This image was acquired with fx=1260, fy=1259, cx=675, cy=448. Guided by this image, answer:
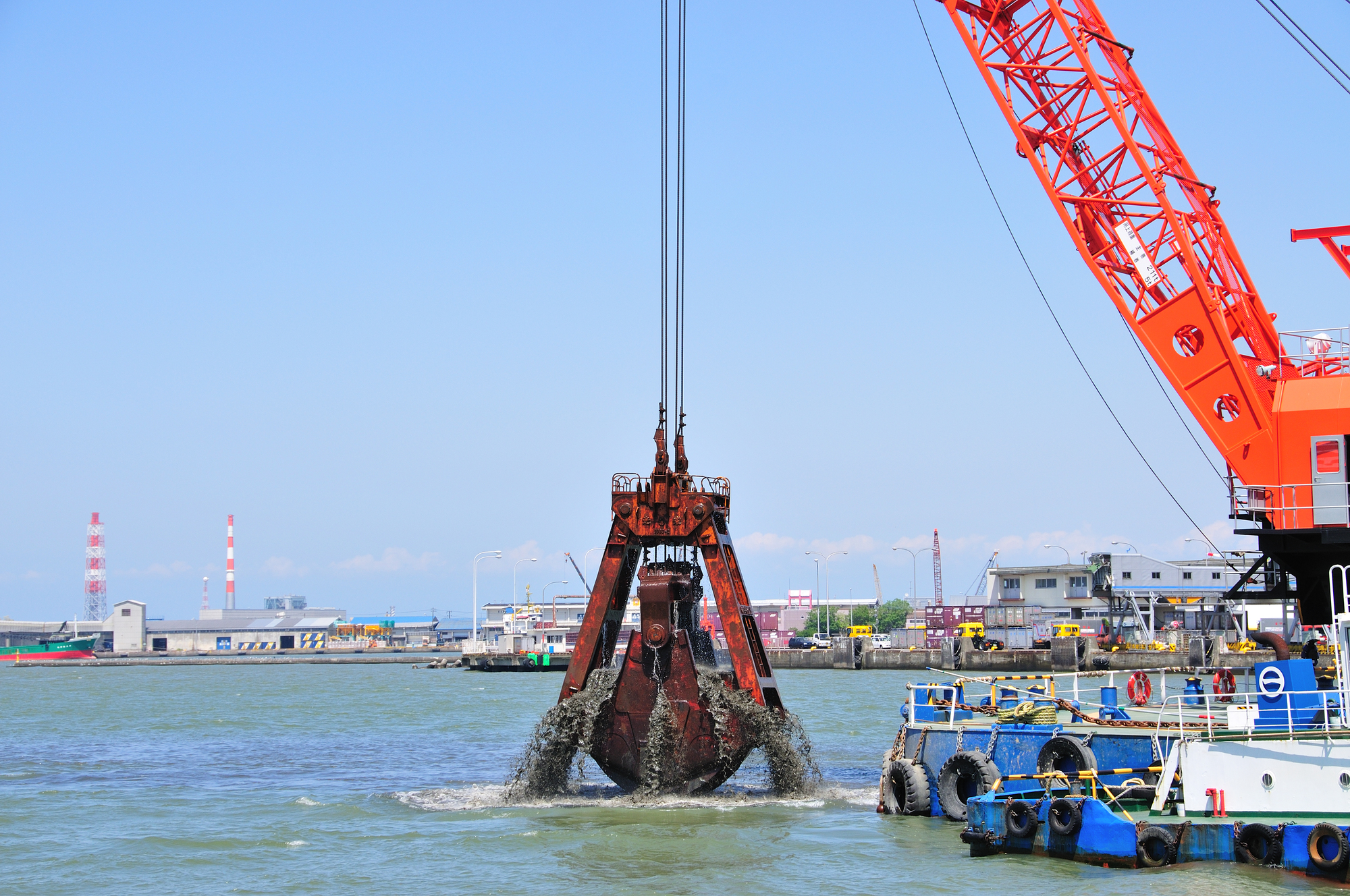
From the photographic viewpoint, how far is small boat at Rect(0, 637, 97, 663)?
159 metres

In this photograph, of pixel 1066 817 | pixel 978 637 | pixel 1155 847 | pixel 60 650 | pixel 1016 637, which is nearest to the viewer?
pixel 1155 847

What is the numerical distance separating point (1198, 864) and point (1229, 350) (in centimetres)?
1614

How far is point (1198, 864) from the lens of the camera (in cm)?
1708

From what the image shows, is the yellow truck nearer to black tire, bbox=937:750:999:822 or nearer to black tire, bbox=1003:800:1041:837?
black tire, bbox=937:750:999:822

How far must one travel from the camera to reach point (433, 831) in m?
22.5

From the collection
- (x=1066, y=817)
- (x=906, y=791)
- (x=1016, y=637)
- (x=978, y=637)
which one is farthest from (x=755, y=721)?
(x=1016, y=637)

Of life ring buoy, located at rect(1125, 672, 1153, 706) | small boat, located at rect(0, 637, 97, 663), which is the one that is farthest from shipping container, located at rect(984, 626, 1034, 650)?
small boat, located at rect(0, 637, 97, 663)

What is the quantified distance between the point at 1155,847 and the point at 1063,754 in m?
3.76

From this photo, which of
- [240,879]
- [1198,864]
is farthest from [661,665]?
[1198,864]

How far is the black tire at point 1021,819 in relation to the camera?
19031 millimetres

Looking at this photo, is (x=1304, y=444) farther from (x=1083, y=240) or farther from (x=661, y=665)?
(x=661, y=665)

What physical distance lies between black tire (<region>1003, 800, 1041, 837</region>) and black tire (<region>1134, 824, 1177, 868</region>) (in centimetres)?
169

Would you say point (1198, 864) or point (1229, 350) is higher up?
point (1229, 350)

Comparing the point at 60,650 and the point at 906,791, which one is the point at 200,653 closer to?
the point at 60,650
